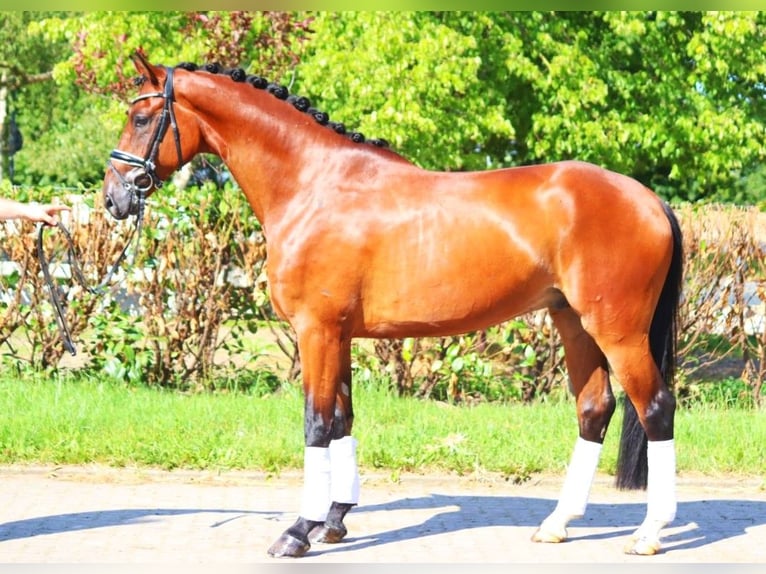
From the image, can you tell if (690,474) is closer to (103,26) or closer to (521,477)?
(521,477)

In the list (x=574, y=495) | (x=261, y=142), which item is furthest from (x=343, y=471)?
(x=261, y=142)

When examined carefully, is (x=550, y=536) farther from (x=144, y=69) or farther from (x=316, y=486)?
(x=144, y=69)

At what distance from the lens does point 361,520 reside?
6176 mm

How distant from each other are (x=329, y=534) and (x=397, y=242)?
5.01ft

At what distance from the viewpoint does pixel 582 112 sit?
13.7 metres

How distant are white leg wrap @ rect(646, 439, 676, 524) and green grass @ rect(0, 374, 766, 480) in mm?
1687

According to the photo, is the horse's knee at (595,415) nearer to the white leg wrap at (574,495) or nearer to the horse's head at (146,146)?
the white leg wrap at (574,495)

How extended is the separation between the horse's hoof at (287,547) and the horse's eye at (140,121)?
6.94 ft

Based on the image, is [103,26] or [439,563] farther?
[103,26]

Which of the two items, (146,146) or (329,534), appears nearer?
(146,146)

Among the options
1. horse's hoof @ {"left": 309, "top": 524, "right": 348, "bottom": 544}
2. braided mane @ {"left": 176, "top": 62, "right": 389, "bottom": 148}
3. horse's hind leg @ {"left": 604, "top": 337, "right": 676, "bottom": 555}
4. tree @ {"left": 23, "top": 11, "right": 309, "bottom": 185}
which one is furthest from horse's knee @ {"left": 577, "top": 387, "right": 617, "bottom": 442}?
tree @ {"left": 23, "top": 11, "right": 309, "bottom": 185}

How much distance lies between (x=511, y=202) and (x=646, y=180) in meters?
15.5

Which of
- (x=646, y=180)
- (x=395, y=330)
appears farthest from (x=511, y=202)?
(x=646, y=180)

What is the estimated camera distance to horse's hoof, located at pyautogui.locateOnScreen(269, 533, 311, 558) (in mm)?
5301
